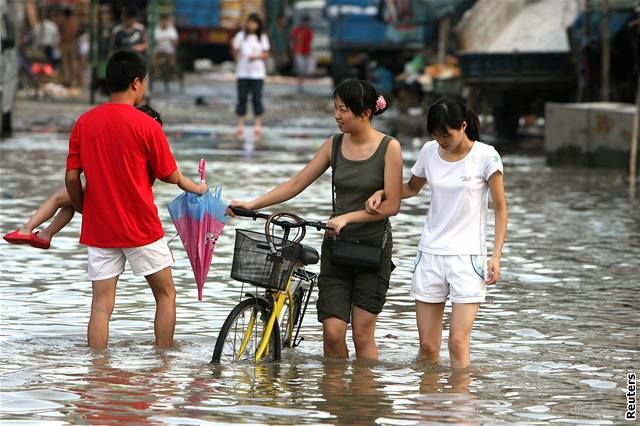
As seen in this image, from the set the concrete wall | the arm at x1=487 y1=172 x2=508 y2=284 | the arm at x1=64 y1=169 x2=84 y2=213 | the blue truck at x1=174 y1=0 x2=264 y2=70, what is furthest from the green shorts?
the blue truck at x1=174 y1=0 x2=264 y2=70

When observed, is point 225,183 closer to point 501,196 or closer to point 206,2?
point 501,196

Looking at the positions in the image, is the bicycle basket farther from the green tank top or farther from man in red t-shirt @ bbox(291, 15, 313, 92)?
man in red t-shirt @ bbox(291, 15, 313, 92)

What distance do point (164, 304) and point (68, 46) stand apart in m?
33.4

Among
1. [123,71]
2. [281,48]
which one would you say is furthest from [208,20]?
[123,71]

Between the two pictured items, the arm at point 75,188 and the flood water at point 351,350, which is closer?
the flood water at point 351,350

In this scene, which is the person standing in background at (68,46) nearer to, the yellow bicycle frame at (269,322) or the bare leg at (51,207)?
the bare leg at (51,207)

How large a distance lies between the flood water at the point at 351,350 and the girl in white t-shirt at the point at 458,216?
0.44 meters

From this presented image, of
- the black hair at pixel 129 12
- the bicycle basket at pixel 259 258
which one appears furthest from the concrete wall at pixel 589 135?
the bicycle basket at pixel 259 258

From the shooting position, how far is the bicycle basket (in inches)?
308

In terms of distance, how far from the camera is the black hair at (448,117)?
26.1 feet

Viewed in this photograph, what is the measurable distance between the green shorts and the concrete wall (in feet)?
42.9

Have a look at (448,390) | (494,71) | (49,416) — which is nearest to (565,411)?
(448,390)

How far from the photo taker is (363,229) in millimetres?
8281

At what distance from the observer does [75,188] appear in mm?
8367
